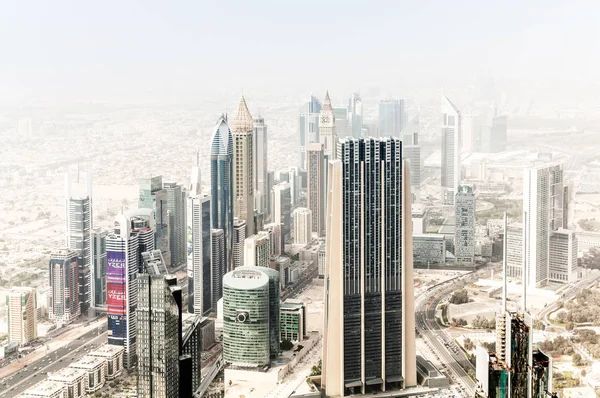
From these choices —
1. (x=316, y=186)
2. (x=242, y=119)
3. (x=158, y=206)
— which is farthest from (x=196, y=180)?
(x=316, y=186)

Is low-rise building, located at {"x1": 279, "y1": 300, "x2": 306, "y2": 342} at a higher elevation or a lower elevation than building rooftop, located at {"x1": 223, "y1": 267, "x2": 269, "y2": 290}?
lower

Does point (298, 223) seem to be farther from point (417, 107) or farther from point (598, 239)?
point (598, 239)

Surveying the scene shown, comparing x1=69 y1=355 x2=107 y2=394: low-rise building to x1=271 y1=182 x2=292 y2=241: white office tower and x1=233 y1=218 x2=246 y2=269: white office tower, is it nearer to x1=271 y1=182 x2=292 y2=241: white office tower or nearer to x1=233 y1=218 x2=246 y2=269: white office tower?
x1=233 y1=218 x2=246 y2=269: white office tower

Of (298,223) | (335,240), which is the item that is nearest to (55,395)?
(335,240)

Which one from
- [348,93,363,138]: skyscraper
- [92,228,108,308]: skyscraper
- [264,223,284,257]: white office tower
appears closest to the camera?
[92,228,108,308]: skyscraper

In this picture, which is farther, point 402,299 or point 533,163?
point 533,163

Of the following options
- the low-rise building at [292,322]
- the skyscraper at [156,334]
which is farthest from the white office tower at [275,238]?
the skyscraper at [156,334]

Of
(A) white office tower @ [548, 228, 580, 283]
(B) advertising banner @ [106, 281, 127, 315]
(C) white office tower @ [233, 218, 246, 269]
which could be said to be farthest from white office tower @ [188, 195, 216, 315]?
(A) white office tower @ [548, 228, 580, 283]
